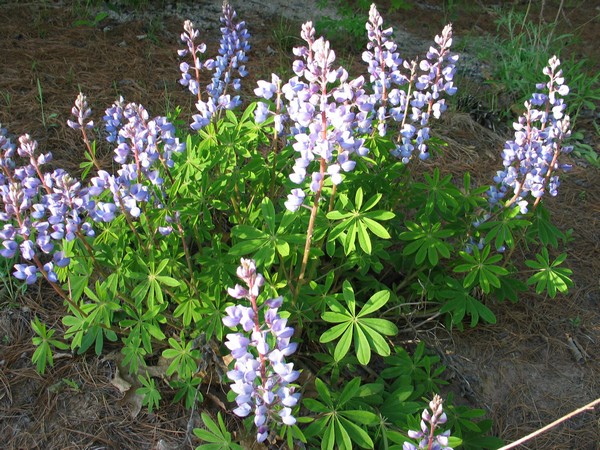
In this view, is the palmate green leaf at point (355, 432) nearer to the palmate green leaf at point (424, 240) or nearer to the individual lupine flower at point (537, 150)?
the palmate green leaf at point (424, 240)

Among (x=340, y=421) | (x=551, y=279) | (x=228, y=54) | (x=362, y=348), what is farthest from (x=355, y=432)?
(x=228, y=54)

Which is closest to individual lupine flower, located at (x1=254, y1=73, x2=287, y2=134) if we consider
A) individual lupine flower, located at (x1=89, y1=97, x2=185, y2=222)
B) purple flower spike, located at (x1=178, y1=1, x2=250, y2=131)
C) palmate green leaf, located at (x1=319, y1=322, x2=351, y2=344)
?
purple flower spike, located at (x1=178, y1=1, x2=250, y2=131)

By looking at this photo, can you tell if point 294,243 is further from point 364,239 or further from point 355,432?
point 355,432

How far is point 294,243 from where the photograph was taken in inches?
96.7

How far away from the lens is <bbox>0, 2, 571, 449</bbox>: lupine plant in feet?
7.04

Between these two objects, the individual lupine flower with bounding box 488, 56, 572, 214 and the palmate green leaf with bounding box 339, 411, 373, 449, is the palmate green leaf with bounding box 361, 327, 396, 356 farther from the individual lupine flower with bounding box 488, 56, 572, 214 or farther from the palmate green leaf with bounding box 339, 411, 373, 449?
the individual lupine flower with bounding box 488, 56, 572, 214

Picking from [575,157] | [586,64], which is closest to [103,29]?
[575,157]

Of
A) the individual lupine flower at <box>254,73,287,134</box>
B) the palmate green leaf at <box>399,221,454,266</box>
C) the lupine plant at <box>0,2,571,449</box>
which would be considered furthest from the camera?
the palmate green leaf at <box>399,221,454,266</box>

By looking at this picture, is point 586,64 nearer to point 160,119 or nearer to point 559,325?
point 559,325

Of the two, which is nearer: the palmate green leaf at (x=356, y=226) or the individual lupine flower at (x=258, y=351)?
the individual lupine flower at (x=258, y=351)

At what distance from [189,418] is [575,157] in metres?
3.88

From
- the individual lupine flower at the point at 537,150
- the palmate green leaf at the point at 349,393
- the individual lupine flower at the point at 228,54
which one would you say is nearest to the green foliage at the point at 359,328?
the palmate green leaf at the point at 349,393

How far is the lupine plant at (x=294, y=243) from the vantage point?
7.04ft

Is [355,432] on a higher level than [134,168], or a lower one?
lower
